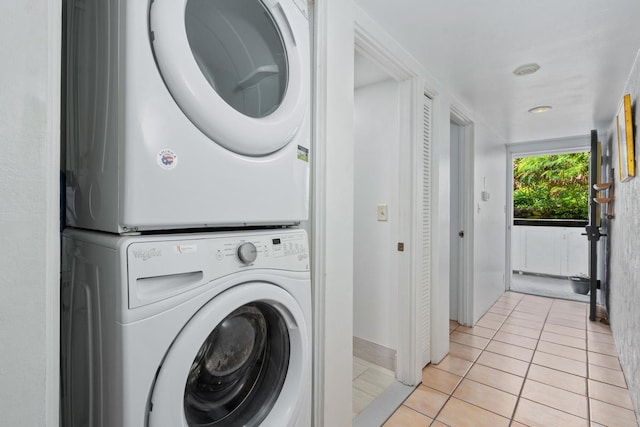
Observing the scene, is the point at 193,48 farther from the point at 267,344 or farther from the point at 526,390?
the point at 526,390

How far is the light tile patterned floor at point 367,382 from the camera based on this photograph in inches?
74.2

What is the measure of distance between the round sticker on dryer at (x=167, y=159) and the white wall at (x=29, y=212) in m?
0.17

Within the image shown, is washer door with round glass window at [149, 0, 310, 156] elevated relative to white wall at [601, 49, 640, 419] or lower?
elevated

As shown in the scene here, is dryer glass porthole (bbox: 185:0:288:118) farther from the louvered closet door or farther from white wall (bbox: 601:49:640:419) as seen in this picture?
white wall (bbox: 601:49:640:419)

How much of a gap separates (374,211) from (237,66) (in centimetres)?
167

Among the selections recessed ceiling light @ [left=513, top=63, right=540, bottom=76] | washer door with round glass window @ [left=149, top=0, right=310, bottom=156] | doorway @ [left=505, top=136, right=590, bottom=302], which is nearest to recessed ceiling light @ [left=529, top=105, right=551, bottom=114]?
recessed ceiling light @ [left=513, top=63, right=540, bottom=76]

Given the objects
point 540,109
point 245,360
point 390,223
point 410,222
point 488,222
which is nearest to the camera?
point 245,360

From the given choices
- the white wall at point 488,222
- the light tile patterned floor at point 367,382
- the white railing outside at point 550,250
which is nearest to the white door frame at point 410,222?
the light tile patterned floor at point 367,382

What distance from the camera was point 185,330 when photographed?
66 centimetres

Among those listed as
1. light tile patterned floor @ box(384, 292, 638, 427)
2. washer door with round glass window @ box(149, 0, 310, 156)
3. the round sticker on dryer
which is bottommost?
Answer: light tile patterned floor @ box(384, 292, 638, 427)

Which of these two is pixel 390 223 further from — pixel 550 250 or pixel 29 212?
pixel 550 250

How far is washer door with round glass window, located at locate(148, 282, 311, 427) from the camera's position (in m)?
0.71

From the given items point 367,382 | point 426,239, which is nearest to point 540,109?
point 426,239

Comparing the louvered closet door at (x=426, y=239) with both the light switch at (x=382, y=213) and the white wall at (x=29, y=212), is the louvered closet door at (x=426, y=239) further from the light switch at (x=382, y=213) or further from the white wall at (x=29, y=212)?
the white wall at (x=29, y=212)
